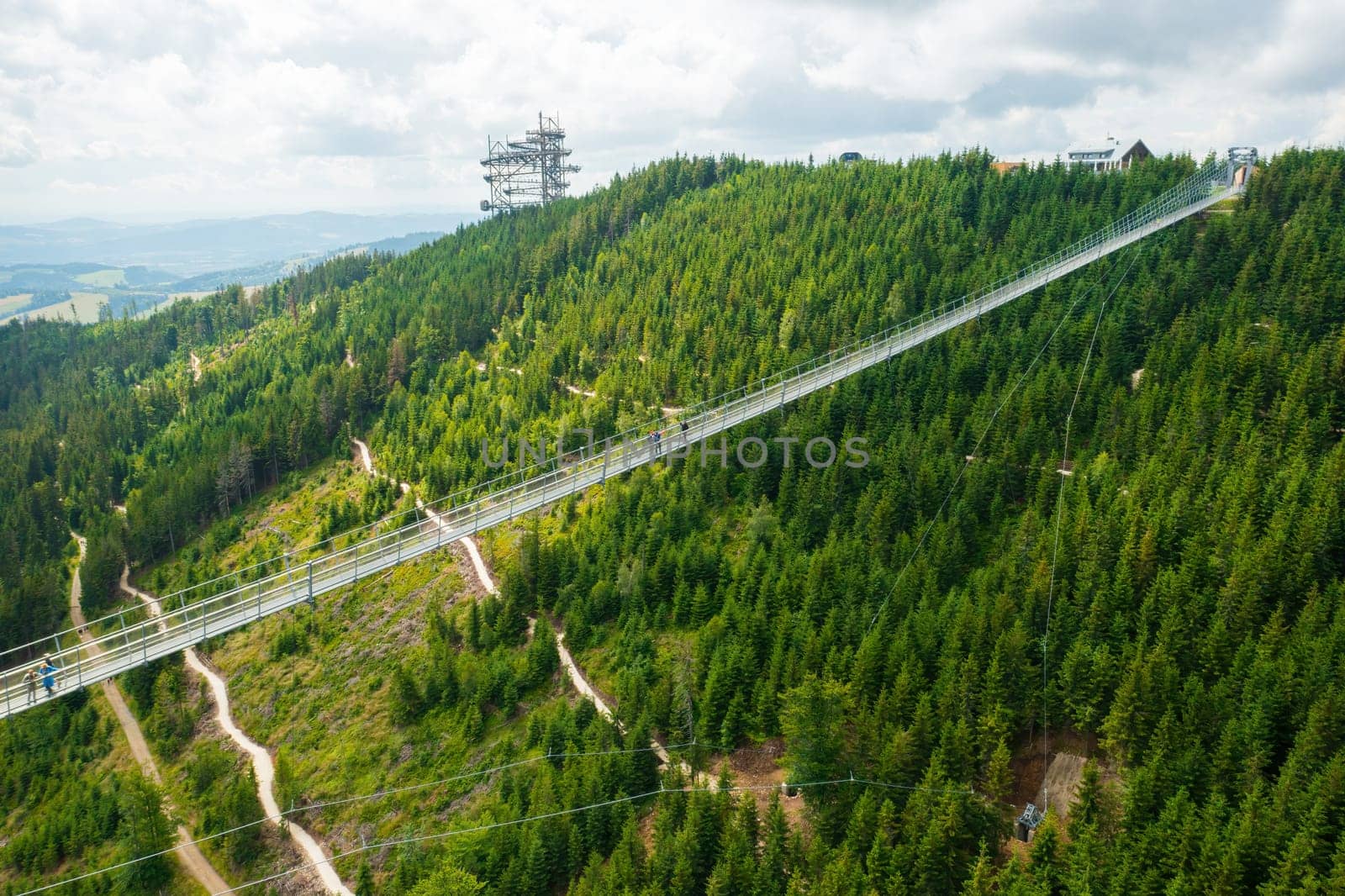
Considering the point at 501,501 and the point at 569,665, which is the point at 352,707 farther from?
the point at 501,501

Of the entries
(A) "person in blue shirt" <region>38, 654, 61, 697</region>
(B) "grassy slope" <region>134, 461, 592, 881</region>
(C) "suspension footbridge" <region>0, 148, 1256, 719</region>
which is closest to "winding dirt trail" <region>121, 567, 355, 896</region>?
Result: (B) "grassy slope" <region>134, 461, 592, 881</region>

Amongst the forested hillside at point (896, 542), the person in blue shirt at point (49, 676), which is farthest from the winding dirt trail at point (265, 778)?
the person in blue shirt at point (49, 676)

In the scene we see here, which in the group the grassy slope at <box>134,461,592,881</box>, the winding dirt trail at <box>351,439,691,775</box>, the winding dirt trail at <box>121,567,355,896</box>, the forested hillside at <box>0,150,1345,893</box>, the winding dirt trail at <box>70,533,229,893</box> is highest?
the forested hillside at <box>0,150,1345,893</box>

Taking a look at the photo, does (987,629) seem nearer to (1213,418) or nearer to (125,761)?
(1213,418)

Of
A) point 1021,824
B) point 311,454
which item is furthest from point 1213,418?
point 311,454

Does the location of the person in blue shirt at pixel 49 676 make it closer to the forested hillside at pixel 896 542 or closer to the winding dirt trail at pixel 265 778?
the winding dirt trail at pixel 265 778

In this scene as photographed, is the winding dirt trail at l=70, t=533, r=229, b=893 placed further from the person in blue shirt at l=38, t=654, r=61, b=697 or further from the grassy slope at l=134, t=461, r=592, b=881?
the person in blue shirt at l=38, t=654, r=61, b=697

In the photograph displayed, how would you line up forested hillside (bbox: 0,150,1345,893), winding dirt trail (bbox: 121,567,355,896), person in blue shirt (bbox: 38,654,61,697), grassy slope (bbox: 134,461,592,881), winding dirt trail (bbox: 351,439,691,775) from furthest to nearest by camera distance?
1. grassy slope (bbox: 134,461,592,881)
2. winding dirt trail (bbox: 121,567,355,896)
3. winding dirt trail (bbox: 351,439,691,775)
4. forested hillside (bbox: 0,150,1345,893)
5. person in blue shirt (bbox: 38,654,61,697)
